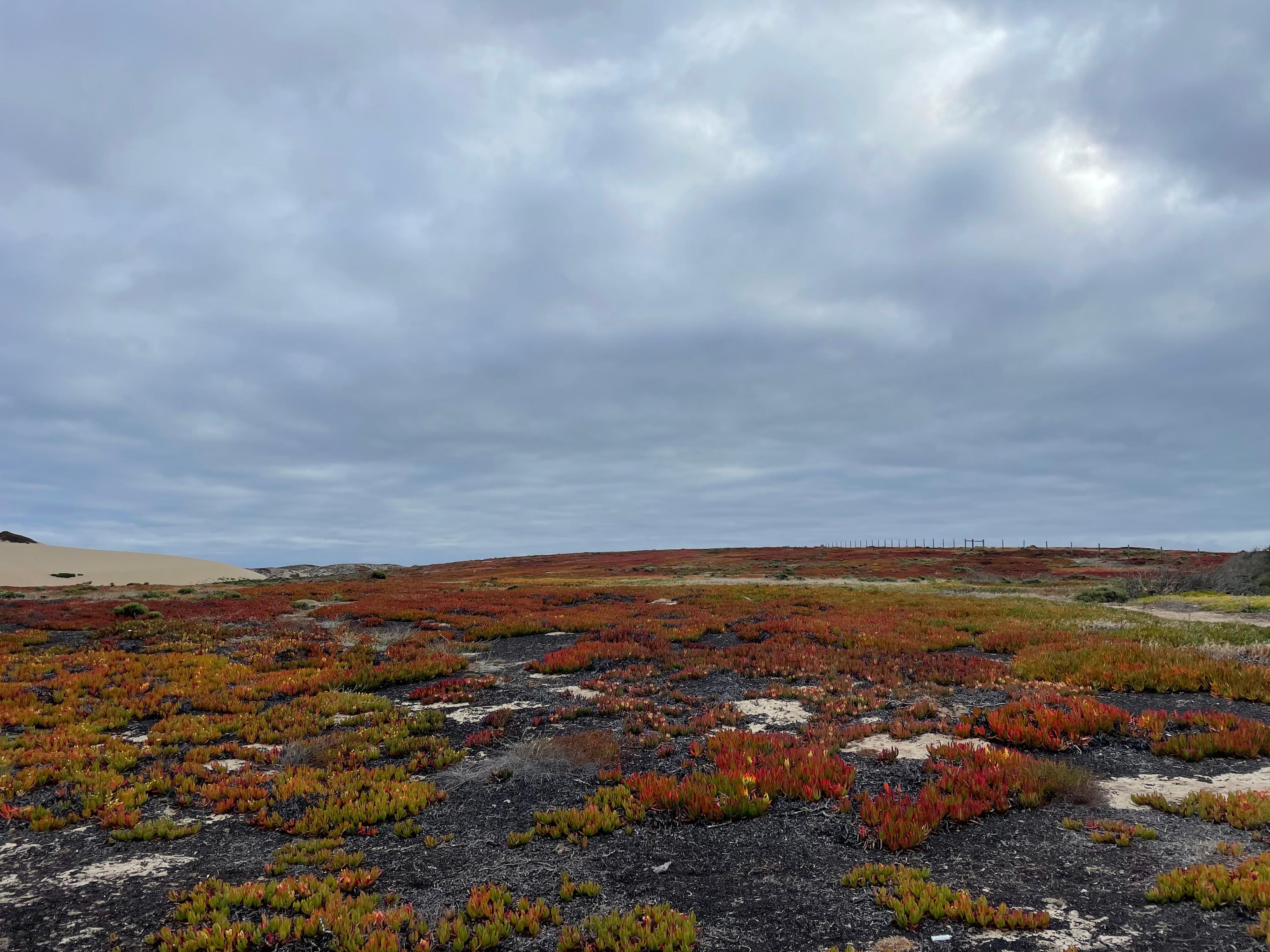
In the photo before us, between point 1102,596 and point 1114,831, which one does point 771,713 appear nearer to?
point 1114,831

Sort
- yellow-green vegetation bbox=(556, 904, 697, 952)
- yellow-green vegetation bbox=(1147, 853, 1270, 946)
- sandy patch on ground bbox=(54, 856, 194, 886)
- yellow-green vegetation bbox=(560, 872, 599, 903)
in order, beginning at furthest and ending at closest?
1. sandy patch on ground bbox=(54, 856, 194, 886)
2. yellow-green vegetation bbox=(560, 872, 599, 903)
3. yellow-green vegetation bbox=(1147, 853, 1270, 946)
4. yellow-green vegetation bbox=(556, 904, 697, 952)

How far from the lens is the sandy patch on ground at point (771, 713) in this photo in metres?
13.3

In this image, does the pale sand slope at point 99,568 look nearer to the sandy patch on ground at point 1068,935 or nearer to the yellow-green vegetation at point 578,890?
the yellow-green vegetation at point 578,890

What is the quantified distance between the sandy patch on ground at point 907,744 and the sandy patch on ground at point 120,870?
9987 mm

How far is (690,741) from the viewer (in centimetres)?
1223

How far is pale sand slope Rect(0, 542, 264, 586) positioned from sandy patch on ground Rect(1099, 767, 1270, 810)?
82477 millimetres

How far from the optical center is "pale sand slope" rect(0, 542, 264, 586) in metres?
74.1

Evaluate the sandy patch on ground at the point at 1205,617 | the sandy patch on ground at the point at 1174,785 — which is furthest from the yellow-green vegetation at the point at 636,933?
the sandy patch on ground at the point at 1205,617

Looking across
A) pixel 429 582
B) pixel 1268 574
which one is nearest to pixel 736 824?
pixel 1268 574

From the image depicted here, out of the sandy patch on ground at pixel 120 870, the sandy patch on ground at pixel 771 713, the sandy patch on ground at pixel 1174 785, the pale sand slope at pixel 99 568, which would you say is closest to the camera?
the sandy patch on ground at pixel 120 870

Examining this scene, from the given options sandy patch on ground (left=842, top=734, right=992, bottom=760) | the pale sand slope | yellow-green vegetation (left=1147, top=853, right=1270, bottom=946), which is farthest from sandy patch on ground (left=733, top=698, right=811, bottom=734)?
the pale sand slope

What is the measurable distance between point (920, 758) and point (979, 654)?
1225 cm

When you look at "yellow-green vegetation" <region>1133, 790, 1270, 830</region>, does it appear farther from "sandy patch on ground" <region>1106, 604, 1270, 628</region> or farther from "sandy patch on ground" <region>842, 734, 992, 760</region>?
"sandy patch on ground" <region>1106, 604, 1270, 628</region>

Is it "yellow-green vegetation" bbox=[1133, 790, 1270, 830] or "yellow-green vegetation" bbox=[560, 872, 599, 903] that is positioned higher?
"yellow-green vegetation" bbox=[1133, 790, 1270, 830]
